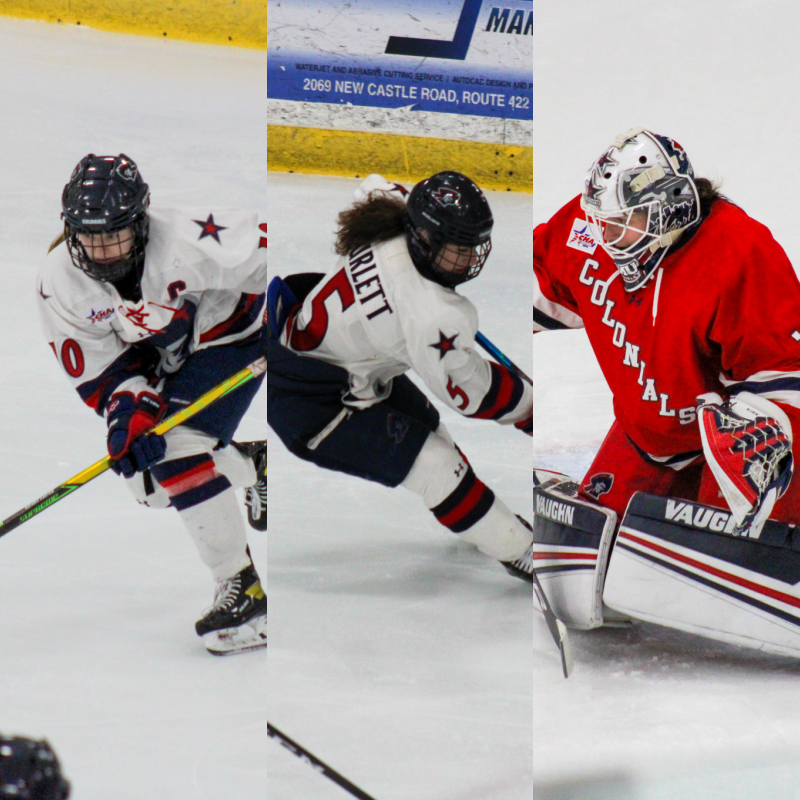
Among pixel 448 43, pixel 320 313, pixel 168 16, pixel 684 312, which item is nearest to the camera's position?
pixel 448 43

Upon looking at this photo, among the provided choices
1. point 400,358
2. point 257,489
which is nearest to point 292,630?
point 400,358

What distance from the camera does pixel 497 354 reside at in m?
1.57

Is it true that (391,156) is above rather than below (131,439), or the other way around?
above

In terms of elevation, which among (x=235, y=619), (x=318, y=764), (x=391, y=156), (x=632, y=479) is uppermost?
(x=391, y=156)

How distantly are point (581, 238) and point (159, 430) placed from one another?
940 millimetres

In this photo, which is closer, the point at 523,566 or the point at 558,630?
the point at 523,566

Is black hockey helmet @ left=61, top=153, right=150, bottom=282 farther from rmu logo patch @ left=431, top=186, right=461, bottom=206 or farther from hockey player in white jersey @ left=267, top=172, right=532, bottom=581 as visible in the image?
rmu logo patch @ left=431, top=186, right=461, bottom=206

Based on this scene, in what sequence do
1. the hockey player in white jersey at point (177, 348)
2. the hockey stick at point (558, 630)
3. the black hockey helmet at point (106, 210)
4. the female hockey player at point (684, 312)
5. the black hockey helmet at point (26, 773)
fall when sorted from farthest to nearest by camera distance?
the hockey stick at point (558, 630)
the female hockey player at point (684, 312)
the hockey player in white jersey at point (177, 348)
the black hockey helmet at point (106, 210)
the black hockey helmet at point (26, 773)

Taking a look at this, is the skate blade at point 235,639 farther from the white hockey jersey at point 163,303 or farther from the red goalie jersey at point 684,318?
the red goalie jersey at point 684,318

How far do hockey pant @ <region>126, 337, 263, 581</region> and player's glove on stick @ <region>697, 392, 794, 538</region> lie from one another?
81 cm

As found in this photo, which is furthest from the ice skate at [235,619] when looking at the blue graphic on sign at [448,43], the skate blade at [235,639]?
the blue graphic on sign at [448,43]

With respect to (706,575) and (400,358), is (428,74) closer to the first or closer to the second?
(400,358)

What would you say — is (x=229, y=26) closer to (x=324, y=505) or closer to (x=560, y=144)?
(x=560, y=144)

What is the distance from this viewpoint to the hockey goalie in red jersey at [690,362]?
1.87 metres
